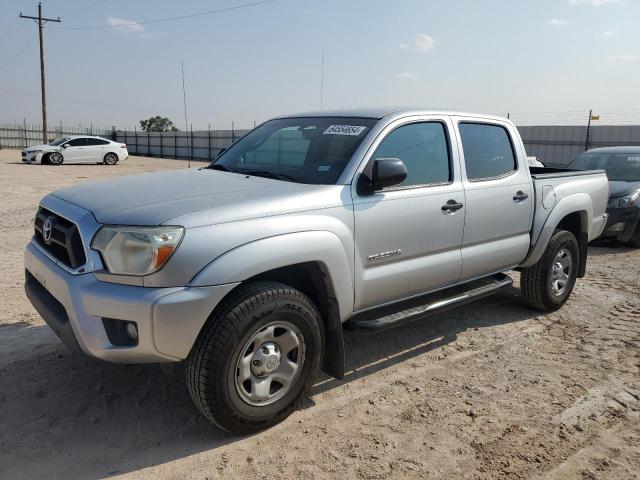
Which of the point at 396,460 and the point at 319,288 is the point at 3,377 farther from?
the point at 396,460

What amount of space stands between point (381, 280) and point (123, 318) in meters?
1.68

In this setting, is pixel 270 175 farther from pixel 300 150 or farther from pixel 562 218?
A: pixel 562 218

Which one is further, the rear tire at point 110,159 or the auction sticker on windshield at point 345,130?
the rear tire at point 110,159

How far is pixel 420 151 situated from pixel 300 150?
0.89 m

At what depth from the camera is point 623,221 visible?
8.74m

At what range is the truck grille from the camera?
9.81 feet

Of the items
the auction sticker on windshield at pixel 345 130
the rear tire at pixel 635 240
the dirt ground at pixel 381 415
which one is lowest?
the dirt ground at pixel 381 415

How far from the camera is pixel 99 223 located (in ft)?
9.49

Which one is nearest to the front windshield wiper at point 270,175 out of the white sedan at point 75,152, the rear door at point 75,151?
the white sedan at point 75,152

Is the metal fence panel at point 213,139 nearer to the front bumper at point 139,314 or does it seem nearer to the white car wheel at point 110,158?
the white car wheel at point 110,158

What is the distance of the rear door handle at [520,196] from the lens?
4.70 meters

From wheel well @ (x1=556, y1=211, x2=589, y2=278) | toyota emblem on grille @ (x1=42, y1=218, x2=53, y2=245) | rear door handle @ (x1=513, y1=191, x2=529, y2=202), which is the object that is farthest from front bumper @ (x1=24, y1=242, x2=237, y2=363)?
wheel well @ (x1=556, y1=211, x2=589, y2=278)

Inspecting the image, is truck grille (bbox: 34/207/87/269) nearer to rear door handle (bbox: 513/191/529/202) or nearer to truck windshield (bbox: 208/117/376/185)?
truck windshield (bbox: 208/117/376/185)

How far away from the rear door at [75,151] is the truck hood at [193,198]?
2408cm
